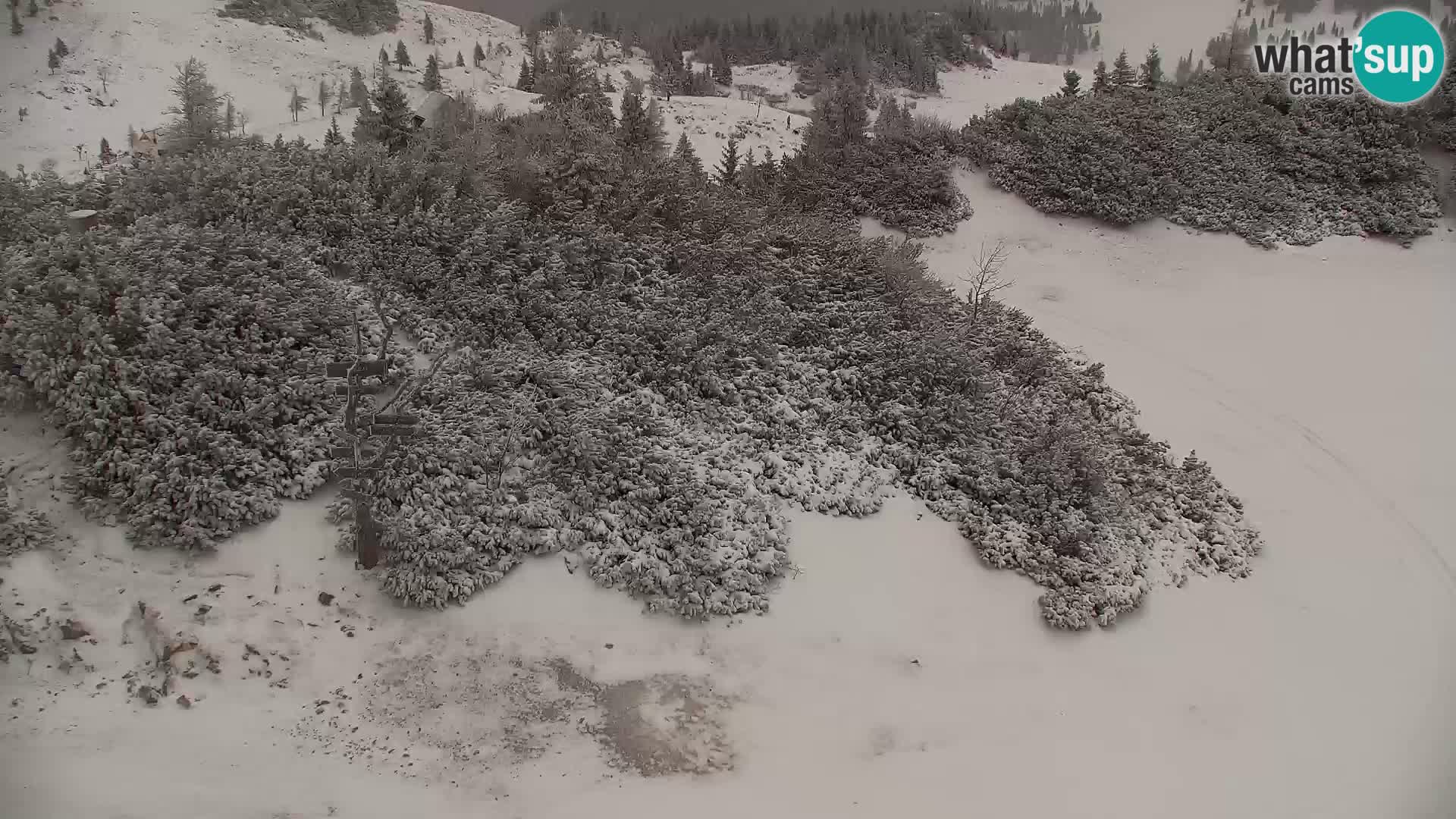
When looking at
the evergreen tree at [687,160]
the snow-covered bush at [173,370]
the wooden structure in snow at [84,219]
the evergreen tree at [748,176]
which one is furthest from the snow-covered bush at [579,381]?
the evergreen tree at [748,176]

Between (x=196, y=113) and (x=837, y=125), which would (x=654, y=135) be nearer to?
(x=837, y=125)

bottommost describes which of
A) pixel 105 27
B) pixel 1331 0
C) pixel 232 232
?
pixel 232 232

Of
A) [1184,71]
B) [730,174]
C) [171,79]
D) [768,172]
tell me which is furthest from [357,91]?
[1184,71]

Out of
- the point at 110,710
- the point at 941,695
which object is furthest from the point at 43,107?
the point at 941,695

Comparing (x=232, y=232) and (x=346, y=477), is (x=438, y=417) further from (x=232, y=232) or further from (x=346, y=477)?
(x=232, y=232)

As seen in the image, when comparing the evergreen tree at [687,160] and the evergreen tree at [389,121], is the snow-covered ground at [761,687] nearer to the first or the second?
the evergreen tree at [389,121]

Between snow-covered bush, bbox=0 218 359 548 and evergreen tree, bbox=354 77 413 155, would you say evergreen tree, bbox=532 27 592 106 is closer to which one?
evergreen tree, bbox=354 77 413 155
